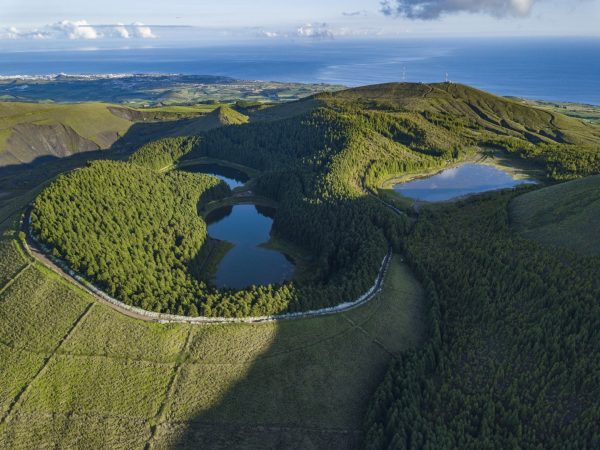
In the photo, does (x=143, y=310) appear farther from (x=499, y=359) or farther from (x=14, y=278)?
(x=499, y=359)

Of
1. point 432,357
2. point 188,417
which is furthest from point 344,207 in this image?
point 188,417

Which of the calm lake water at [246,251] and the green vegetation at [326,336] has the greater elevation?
the green vegetation at [326,336]

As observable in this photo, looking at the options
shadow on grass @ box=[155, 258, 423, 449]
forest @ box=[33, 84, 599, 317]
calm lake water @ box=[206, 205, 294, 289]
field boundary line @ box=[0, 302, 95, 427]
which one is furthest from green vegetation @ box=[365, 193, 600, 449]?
field boundary line @ box=[0, 302, 95, 427]

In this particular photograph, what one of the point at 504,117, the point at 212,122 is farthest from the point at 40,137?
the point at 504,117

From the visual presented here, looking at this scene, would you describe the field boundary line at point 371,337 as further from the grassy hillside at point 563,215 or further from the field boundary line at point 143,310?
the grassy hillside at point 563,215

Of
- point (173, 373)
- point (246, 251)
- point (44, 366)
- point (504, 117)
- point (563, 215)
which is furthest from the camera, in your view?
point (504, 117)

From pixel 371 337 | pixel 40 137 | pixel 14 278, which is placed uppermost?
pixel 14 278

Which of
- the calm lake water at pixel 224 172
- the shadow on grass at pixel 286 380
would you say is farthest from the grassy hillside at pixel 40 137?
the shadow on grass at pixel 286 380

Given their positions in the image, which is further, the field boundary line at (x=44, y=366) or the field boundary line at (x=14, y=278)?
the field boundary line at (x=14, y=278)
